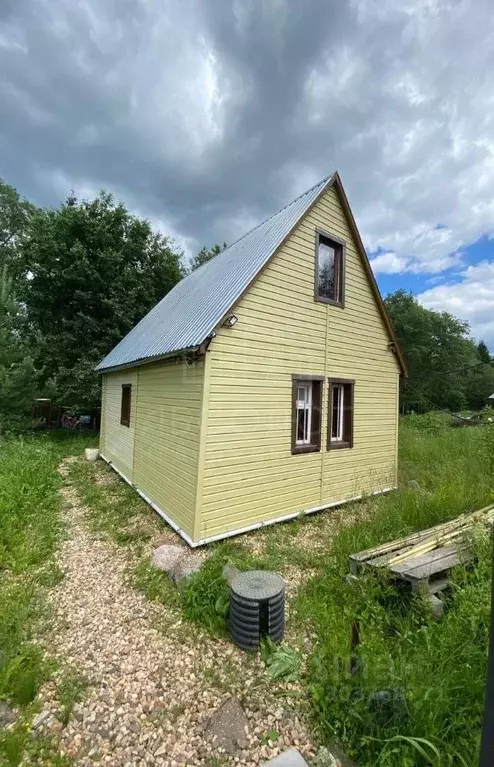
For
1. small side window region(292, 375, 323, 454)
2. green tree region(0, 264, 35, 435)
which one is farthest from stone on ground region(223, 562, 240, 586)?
green tree region(0, 264, 35, 435)

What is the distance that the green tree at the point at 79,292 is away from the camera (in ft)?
53.3

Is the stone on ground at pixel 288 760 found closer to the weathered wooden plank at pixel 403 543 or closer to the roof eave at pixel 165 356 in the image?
the weathered wooden plank at pixel 403 543

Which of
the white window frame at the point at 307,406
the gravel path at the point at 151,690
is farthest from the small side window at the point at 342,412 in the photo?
the gravel path at the point at 151,690

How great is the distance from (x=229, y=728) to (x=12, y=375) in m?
14.4

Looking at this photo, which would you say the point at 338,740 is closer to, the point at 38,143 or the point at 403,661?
the point at 403,661

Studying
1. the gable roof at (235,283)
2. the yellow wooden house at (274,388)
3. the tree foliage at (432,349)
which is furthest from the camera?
→ the tree foliage at (432,349)

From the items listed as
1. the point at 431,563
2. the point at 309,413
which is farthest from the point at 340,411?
the point at 431,563

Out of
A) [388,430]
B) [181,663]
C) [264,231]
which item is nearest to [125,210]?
[264,231]

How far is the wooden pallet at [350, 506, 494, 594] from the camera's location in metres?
3.82

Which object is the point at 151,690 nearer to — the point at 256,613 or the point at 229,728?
the point at 229,728

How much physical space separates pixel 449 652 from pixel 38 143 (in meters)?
18.7

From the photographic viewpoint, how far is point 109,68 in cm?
820

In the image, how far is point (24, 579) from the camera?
4.69 metres

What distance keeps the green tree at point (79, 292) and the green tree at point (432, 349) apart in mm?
33159
